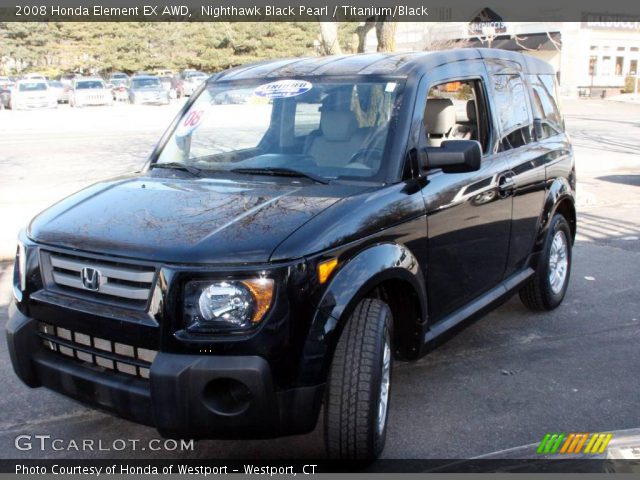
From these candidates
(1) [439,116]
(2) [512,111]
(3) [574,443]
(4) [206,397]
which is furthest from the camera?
(2) [512,111]

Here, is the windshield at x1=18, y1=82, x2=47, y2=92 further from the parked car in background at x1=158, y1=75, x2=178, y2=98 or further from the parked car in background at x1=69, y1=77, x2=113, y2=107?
the parked car in background at x1=158, y1=75, x2=178, y2=98

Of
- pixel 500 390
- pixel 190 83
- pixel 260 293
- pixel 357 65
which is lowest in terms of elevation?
pixel 500 390

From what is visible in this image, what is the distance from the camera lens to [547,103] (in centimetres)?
580

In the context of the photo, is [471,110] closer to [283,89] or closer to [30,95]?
[283,89]

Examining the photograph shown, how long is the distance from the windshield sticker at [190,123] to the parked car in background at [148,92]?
127 ft

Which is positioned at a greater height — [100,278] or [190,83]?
[100,278]

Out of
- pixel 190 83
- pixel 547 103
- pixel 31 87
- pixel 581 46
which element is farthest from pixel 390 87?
pixel 581 46

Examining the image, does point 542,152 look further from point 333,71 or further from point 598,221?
point 598,221

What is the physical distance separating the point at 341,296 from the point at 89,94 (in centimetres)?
3900

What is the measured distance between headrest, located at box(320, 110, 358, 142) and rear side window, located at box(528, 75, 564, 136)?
216 centimetres

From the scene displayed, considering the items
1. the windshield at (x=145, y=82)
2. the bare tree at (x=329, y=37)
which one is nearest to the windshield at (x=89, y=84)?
the windshield at (x=145, y=82)

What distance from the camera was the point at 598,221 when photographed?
9883 mm

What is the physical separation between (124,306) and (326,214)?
0.97m

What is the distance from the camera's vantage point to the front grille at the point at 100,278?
2.93 metres
